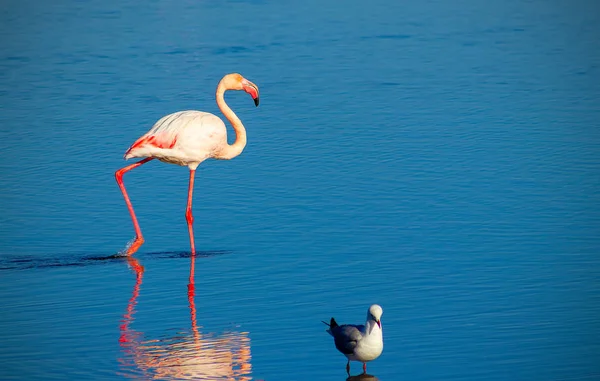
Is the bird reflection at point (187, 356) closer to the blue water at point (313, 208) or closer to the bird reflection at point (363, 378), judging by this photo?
the blue water at point (313, 208)

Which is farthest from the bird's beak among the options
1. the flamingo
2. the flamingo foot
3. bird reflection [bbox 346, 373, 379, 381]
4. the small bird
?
bird reflection [bbox 346, 373, 379, 381]

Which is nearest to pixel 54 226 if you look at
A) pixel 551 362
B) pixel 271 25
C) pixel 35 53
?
pixel 551 362

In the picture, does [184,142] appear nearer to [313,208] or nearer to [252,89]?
[252,89]

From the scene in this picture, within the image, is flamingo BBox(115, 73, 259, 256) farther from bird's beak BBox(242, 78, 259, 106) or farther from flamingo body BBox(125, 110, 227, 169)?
bird's beak BBox(242, 78, 259, 106)

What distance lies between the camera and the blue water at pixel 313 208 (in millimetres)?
7539

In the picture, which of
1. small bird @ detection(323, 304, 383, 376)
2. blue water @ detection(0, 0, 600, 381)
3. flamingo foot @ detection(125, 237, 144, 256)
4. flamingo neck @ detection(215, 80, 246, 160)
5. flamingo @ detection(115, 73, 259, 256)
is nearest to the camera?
small bird @ detection(323, 304, 383, 376)

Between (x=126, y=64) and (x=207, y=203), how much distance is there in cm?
773

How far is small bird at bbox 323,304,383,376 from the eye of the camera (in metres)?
6.91

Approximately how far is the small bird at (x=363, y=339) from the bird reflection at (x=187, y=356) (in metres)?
0.63

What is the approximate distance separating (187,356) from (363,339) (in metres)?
1.22

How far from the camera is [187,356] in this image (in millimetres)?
7312

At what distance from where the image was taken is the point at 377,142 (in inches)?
520

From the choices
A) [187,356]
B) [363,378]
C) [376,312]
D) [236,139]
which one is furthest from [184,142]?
[363,378]

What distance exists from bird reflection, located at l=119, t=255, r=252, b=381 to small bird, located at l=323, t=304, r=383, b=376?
0.63 m
